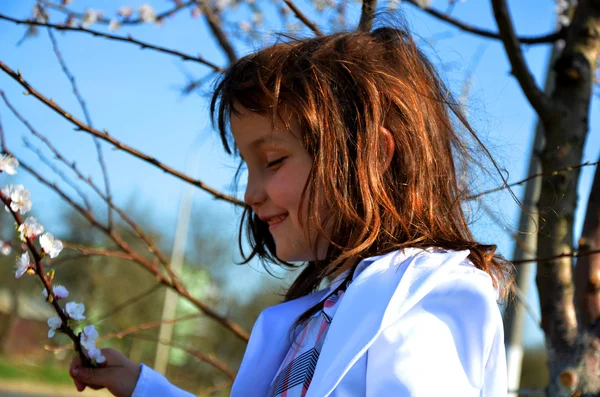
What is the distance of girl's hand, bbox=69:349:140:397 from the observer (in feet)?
4.05

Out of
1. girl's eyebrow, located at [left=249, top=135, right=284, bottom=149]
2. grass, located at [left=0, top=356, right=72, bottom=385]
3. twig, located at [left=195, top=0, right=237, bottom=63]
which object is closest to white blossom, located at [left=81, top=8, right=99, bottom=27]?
twig, located at [left=195, top=0, right=237, bottom=63]

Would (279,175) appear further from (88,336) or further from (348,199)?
(88,336)

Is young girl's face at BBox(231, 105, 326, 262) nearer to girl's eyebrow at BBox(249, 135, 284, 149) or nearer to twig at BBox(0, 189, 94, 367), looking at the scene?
girl's eyebrow at BBox(249, 135, 284, 149)

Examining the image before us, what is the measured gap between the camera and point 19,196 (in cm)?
107

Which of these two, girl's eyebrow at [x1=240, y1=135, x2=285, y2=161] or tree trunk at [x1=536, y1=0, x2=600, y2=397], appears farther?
tree trunk at [x1=536, y1=0, x2=600, y2=397]

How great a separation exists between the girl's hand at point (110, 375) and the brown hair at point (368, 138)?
377 millimetres

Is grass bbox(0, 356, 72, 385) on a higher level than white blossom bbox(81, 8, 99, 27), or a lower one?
higher

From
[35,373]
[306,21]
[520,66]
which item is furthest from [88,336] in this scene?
[35,373]

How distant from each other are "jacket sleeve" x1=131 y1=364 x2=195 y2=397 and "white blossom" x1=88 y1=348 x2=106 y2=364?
0.32 ft

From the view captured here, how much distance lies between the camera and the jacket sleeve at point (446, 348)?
0.84 m

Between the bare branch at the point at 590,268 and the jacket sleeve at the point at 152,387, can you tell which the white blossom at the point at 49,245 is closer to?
the jacket sleeve at the point at 152,387

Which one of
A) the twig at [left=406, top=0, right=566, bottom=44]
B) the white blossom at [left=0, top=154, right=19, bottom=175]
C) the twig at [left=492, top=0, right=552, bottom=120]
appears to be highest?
the twig at [left=406, top=0, right=566, bottom=44]

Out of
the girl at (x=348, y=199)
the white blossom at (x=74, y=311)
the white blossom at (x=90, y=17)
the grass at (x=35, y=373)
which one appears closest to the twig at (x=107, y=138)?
the girl at (x=348, y=199)

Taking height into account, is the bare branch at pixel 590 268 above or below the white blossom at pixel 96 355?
above
